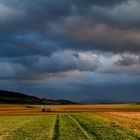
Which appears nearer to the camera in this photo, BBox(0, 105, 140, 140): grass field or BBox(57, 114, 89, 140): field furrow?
BBox(57, 114, 89, 140): field furrow

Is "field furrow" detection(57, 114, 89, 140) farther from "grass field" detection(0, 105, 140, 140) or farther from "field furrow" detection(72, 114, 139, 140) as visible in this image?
"field furrow" detection(72, 114, 139, 140)

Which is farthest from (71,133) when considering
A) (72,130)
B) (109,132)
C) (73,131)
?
(72,130)

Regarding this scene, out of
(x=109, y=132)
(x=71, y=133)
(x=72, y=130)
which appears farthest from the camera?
(x=72, y=130)

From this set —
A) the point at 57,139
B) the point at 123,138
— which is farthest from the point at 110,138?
the point at 57,139

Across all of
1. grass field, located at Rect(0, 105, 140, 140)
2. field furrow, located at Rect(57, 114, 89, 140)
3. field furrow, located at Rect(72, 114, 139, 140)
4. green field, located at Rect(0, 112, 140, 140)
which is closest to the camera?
field furrow, located at Rect(57, 114, 89, 140)

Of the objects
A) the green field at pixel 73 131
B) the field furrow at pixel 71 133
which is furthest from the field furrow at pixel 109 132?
the field furrow at pixel 71 133

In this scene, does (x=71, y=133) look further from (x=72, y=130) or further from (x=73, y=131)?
(x=72, y=130)

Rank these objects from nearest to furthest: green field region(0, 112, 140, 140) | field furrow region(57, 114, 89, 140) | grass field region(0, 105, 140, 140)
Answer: field furrow region(57, 114, 89, 140) < green field region(0, 112, 140, 140) < grass field region(0, 105, 140, 140)

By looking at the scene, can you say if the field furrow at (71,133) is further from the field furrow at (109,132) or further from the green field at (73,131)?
the field furrow at (109,132)

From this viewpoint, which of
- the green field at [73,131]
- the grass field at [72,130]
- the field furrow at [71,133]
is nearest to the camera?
the field furrow at [71,133]

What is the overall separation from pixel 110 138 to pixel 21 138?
8648 mm

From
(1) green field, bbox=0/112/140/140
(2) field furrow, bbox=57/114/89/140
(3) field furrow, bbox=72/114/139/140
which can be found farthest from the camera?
(1) green field, bbox=0/112/140/140

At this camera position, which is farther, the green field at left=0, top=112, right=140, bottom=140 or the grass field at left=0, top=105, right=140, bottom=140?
the grass field at left=0, top=105, right=140, bottom=140

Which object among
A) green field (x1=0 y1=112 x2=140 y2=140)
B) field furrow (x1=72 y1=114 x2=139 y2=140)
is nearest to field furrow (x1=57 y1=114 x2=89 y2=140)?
green field (x1=0 y1=112 x2=140 y2=140)
